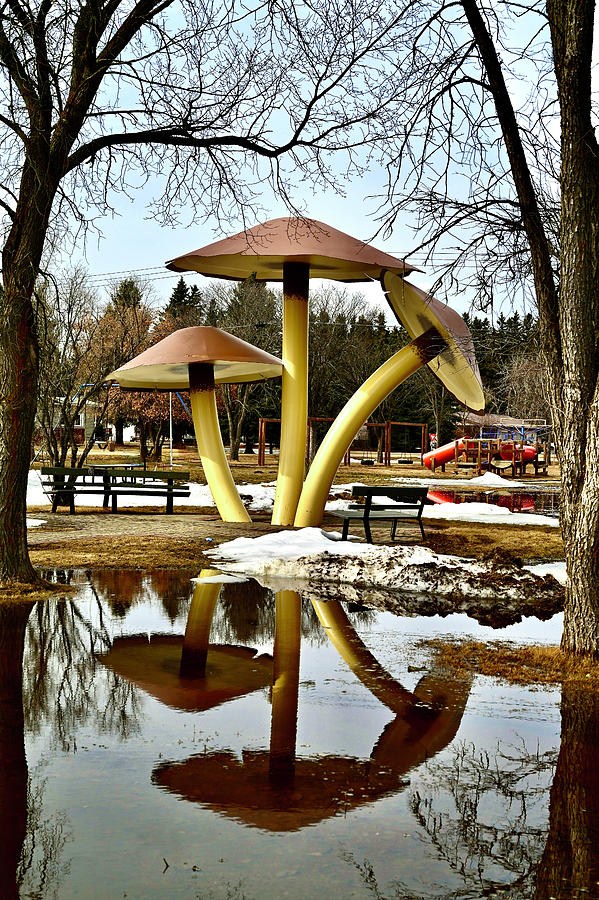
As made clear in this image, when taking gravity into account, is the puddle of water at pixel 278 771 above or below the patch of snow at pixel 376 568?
below

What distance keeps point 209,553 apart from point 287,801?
9689mm

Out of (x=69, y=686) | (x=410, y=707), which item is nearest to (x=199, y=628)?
(x=69, y=686)

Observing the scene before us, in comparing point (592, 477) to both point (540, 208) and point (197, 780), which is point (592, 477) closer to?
point (540, 208)

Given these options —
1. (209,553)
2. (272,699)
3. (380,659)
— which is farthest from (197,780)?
(209,553)

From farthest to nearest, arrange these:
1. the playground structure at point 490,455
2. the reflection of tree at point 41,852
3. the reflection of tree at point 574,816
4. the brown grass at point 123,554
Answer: the playground structure at point 490,455, the brown grass at point 123,554, the reflection of tree at point 574,816, the reflection of tree at point 41,852

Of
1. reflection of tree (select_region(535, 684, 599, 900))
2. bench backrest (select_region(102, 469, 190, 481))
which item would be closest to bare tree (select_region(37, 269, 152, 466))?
bench backrest (select_region(102, 469, 190, 481))

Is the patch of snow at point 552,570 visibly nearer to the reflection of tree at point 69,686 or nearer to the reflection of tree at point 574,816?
the reflection of tree at point 574,816

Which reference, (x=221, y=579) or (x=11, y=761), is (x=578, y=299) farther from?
(x=221, y=579)

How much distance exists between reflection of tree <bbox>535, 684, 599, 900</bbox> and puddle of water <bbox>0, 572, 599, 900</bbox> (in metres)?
0.01

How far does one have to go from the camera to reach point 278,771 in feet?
15.9

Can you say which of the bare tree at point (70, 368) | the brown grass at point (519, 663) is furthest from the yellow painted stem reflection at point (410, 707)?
the bare tree at point (70, 368)

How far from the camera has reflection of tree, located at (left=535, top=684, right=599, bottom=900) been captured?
3615mm

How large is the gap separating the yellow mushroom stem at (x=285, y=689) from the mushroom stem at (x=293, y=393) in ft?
23.6

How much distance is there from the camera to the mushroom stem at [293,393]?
56.7 ft
